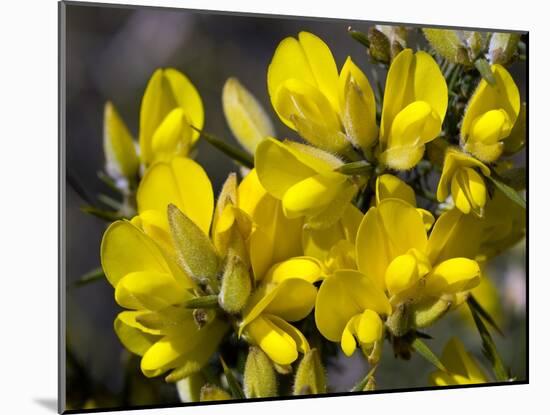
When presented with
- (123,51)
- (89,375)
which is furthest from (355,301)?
(123,51)

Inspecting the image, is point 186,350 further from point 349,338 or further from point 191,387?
Answer: point 349,338

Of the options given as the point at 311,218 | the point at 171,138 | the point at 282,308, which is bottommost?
the point at 282,308

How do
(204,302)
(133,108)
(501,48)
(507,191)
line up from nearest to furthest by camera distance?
(204,302)
(507,191)
(501,48)
(133,108)

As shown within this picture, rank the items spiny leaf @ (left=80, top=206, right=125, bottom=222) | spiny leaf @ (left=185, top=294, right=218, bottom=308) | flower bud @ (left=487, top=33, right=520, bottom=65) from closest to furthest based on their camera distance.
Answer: spiny leaf @ (left=185, top=294, right=218, bottom=308)
spiny leaf @ (left=80, top=206, right=125, bottom=222)
flower bud @ (left=487, top=33, right=520, bottom=65)

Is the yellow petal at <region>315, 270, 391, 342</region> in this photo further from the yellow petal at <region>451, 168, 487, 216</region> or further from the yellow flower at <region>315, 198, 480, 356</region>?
the yellow petal at <region>451, 168, 487, 216</region>

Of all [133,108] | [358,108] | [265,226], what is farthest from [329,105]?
[133,108]

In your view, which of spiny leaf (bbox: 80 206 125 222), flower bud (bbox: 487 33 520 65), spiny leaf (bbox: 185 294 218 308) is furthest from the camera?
flower bud (bbox: 487 33 520 65)

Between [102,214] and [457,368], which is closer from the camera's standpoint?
[102,214]

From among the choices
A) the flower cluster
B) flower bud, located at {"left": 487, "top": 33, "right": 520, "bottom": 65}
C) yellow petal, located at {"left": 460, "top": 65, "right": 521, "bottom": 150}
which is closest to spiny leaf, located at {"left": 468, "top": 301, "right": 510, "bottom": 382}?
the flower cluster
